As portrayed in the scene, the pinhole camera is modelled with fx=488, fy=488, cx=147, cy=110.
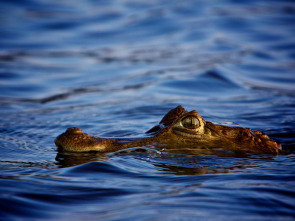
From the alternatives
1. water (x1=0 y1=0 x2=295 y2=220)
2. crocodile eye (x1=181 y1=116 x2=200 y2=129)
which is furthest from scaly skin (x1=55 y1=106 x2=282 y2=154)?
water (x1=0 y1=0 x2=295 y2=220)

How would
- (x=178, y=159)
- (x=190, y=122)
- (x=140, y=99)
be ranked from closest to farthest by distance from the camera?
(x=178, y=159) < (x=190, y=122) < (x=140, y=99)

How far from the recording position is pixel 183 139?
18.3ft

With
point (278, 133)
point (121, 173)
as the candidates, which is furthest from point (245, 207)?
point (278, 133)

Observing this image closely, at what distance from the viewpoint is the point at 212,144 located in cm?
564

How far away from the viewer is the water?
4277mm

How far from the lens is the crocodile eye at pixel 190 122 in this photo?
215 inches

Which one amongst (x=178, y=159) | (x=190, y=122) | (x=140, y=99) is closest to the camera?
(x=178, y=159)

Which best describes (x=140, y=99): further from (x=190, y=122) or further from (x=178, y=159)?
(x=178, y=159)

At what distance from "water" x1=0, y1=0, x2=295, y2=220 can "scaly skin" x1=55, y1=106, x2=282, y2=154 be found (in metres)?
0.13

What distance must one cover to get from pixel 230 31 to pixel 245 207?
1506 cm

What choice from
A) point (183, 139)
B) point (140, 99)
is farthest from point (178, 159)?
point (140, 99)

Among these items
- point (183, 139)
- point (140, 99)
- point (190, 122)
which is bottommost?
point (183, 139)

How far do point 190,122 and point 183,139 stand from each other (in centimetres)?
23

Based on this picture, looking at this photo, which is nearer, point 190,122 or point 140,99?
point 190,122
